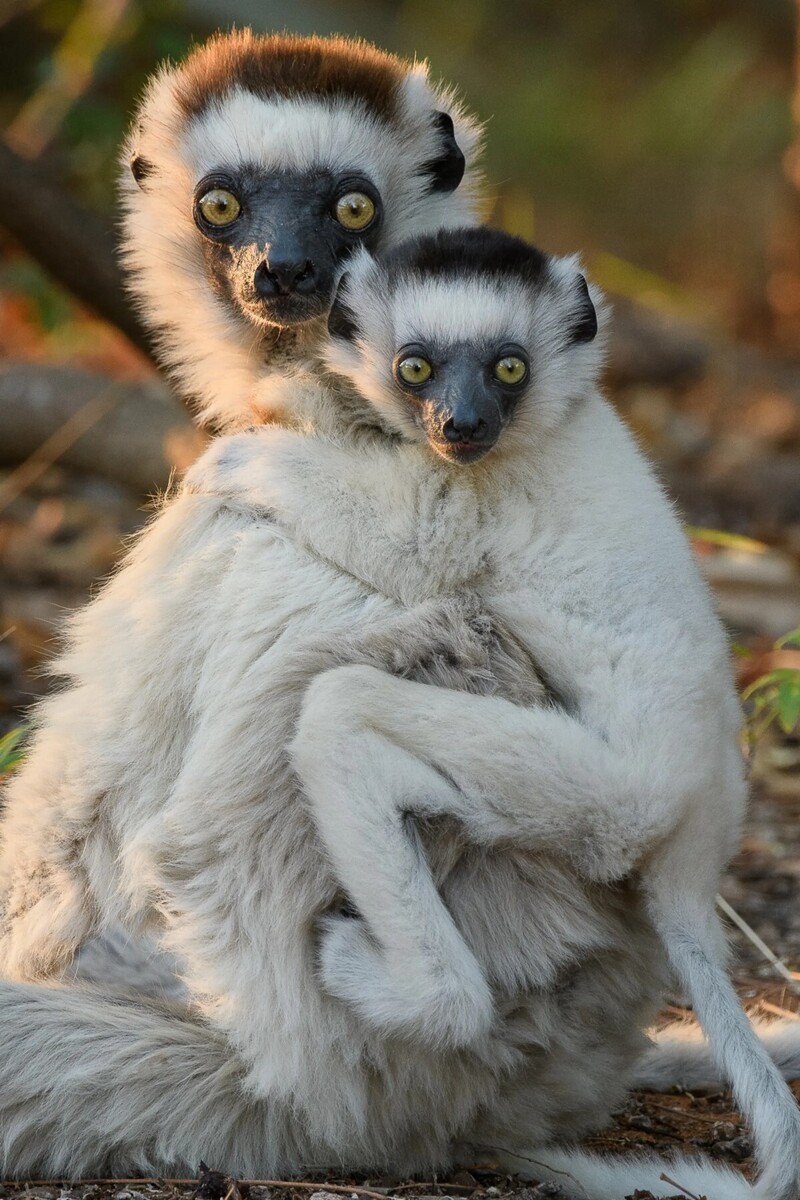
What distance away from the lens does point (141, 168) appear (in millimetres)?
4867

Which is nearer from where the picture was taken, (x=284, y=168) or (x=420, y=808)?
(x=420, y=808)

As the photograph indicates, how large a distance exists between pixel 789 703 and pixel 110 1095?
2.18 meters

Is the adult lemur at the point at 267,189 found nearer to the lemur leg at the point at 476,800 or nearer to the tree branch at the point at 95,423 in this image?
the lemur leg at the point at 476,800

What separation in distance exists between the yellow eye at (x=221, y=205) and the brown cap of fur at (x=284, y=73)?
0.37 metres

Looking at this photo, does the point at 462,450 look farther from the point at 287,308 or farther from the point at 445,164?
the point at 445,164

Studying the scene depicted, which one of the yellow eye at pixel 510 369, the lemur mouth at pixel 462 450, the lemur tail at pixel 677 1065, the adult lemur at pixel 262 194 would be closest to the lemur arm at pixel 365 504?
the lemur mouth at pixel 462 450

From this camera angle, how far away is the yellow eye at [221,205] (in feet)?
14.5

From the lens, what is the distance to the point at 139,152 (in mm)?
4875

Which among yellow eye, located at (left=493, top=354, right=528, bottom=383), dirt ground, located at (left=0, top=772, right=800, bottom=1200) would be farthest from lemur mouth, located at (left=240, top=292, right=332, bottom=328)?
dirt ground, located at (left=0, top=772, right=800, bottom=1200)

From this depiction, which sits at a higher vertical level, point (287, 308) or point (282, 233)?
point (282, 233)

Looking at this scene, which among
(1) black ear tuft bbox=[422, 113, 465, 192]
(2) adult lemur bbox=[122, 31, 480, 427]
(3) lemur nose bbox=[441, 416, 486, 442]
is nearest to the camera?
(3) lemur nose bbox=[441, 416, 486, 442]

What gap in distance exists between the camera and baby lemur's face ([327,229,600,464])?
3965 mm

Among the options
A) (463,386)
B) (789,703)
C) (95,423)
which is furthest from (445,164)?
(95,423)

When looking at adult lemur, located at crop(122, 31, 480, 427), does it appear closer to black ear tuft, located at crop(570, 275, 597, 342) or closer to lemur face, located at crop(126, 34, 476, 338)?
lemur face, located at crop(126, 34, 476, 338)
